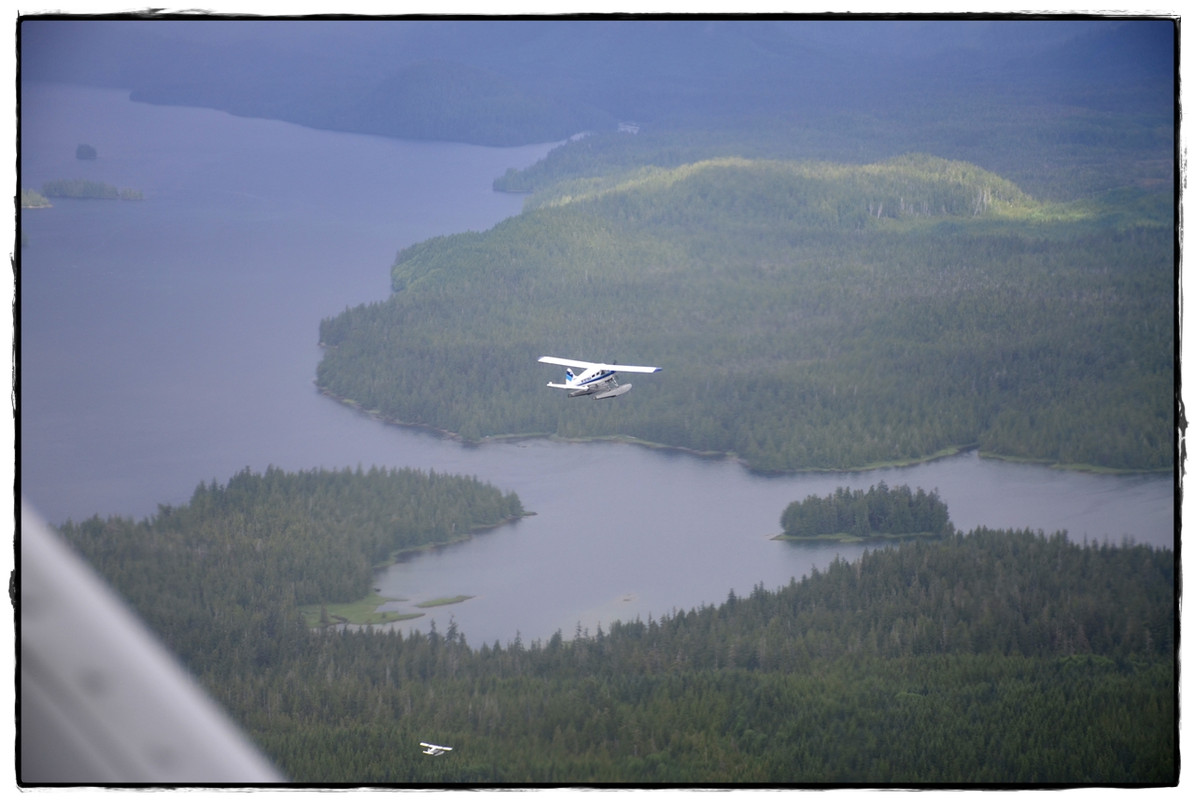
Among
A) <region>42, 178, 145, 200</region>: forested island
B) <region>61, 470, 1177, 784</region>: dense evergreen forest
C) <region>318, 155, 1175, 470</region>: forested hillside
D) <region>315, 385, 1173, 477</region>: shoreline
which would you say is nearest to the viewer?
<region>61, 470, 1177, 784</region>: dense evergreen forest

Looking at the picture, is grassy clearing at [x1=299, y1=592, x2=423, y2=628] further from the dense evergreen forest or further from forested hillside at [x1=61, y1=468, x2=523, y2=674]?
the dense evergreen forest

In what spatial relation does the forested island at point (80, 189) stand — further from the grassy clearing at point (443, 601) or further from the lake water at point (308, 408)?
the grassy clearing at point (443, 601)

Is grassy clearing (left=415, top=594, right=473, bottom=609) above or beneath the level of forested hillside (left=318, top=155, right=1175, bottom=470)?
beneath

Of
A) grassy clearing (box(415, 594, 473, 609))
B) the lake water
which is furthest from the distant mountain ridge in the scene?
grassy clearing (box(415, 594, 473, 609))

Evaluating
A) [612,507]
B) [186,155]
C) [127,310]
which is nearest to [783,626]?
[612,507]

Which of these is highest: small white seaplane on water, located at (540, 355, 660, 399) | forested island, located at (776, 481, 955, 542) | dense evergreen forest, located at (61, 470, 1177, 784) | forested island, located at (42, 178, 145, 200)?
forested island, located at (42, 178, 145, 200)

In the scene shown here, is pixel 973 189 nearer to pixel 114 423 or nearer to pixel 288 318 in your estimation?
pixel 288 318

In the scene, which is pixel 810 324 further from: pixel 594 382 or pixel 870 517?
pixel 594 382

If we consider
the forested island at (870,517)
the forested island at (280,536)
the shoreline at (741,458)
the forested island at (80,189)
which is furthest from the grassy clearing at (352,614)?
the forested island at (80,189)
